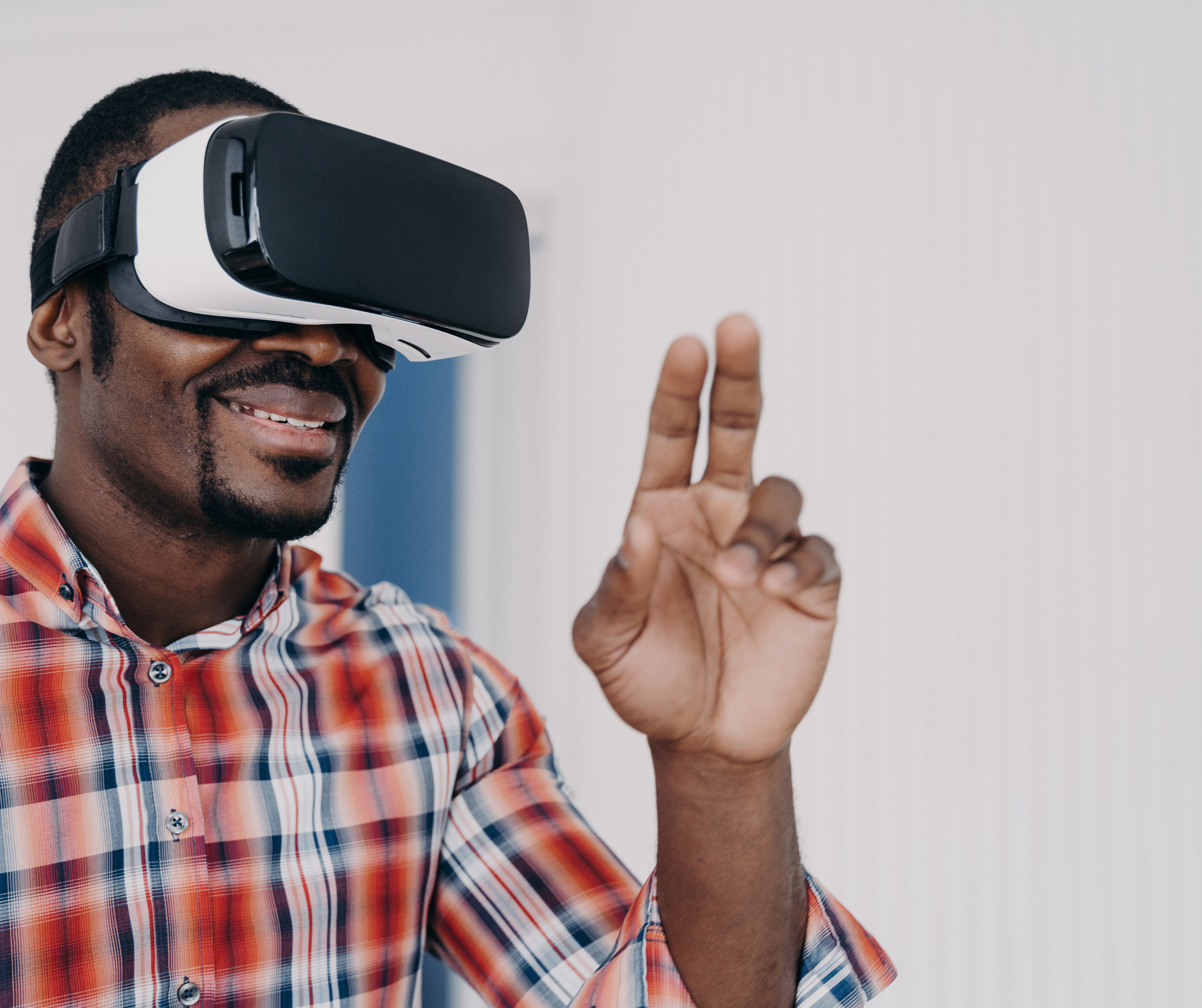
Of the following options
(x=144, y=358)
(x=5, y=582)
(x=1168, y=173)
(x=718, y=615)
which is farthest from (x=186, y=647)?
(x=1168, y=173)

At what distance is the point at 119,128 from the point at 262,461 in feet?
1.27

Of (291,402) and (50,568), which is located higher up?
(291,402)

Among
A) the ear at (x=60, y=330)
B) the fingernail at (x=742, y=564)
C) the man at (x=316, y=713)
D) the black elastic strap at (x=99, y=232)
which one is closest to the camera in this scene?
the fingernail at (x=742, y=564)

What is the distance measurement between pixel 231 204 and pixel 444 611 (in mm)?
1333

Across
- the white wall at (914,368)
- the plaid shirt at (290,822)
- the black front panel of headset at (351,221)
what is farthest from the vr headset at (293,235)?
the white wall at (914,368)

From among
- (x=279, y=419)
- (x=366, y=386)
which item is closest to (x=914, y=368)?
(x=366, y=386)

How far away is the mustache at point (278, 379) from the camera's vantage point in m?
0.85

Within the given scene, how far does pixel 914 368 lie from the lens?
154 cm

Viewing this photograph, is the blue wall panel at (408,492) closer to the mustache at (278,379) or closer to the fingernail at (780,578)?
the mustache at (278,379)

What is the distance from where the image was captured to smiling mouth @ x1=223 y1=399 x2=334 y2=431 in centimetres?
87

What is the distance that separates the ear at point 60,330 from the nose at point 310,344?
22 centimetres

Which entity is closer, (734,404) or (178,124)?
(734,404)

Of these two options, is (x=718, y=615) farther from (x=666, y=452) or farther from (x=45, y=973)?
(x=45, y=973)

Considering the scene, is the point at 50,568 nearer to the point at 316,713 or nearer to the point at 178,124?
the point at 316,713
